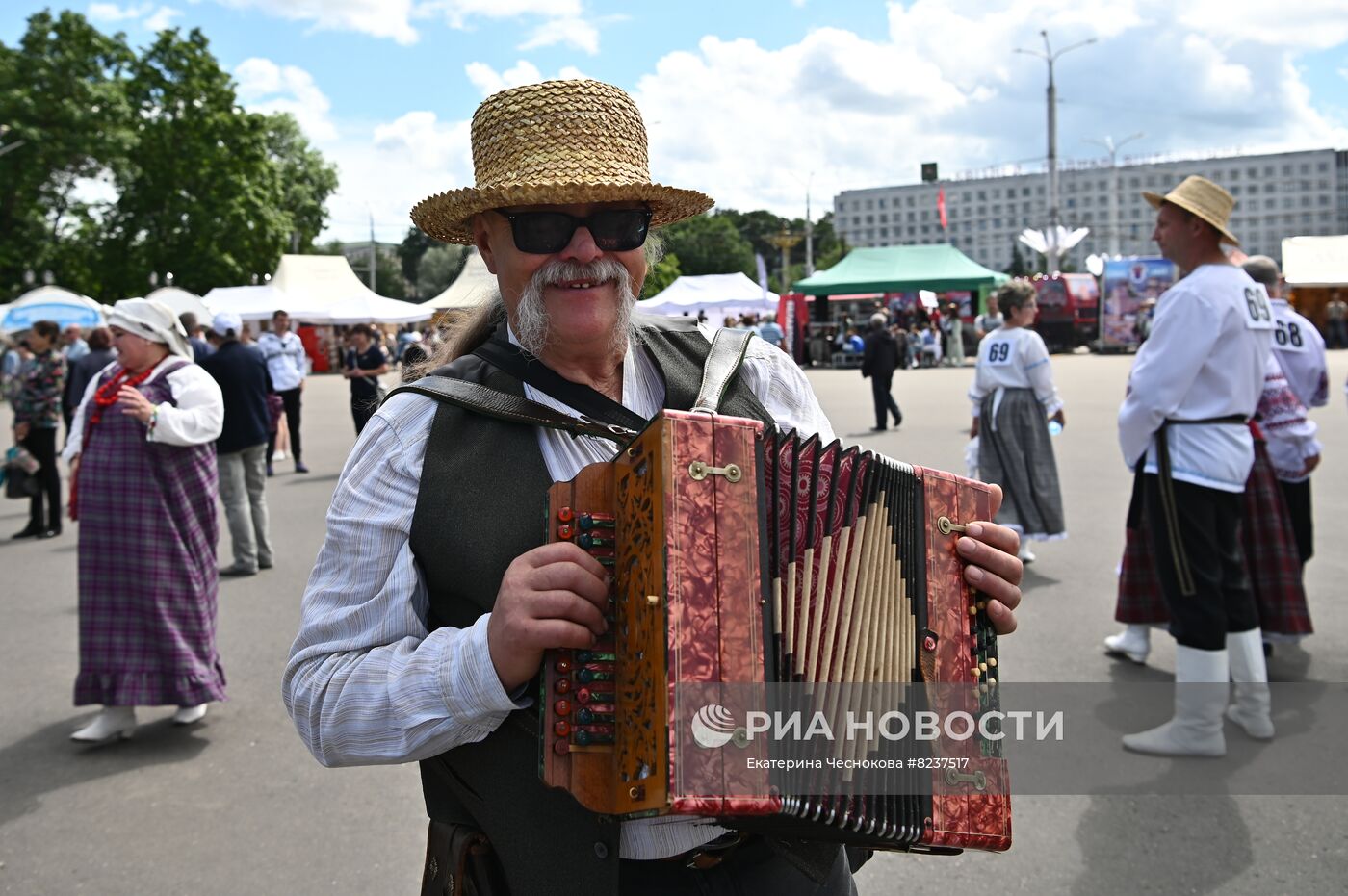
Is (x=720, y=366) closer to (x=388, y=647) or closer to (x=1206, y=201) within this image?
(x=388, y=647)

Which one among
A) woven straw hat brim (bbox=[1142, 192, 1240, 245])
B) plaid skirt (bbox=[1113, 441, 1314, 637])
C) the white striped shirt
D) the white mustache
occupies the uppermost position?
woven straw hat brim (bbox=[1142, 192, 1240, 245])

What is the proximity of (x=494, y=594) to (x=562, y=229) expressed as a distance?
2.10 feet

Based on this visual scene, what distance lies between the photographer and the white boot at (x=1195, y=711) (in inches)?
164

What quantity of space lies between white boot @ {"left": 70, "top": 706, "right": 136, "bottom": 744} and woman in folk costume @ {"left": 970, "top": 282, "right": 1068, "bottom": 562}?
5.44 meters

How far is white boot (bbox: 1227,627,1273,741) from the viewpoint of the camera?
439 centimetres

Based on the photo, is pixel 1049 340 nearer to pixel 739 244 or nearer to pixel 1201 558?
pixel 1201 558

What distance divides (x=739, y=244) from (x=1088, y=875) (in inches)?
4028

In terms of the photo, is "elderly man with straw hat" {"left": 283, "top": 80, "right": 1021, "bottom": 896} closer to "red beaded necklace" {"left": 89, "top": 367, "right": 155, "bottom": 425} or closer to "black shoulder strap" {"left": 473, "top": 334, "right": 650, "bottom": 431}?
"black shoulder strap" {"left": 473, "top": 334, "right": 650, "bottom": 431}

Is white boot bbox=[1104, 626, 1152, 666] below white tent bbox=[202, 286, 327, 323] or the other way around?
below

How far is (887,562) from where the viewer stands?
1.70 metres

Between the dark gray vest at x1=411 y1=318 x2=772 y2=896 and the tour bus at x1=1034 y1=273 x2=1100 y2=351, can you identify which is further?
the tour bus at x1=1034 y1=273 x2=1100 y2=351

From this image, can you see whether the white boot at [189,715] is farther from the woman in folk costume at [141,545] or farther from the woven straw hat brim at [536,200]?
the woven straw hat brim at [536,200]

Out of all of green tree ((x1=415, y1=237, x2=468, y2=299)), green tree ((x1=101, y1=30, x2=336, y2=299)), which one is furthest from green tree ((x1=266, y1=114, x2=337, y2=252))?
green tree ((x1=101, y1=30, x2=336, y2=299))

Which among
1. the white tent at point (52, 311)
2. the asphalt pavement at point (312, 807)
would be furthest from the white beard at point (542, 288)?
the white tent at point (52, 311)
